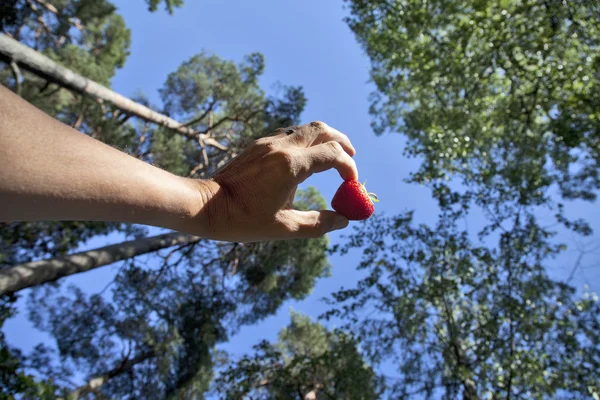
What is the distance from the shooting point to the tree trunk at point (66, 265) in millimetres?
5328

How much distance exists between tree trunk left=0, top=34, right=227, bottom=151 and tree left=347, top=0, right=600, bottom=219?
20.8 ft

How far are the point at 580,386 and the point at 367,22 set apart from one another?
9290 millimetres

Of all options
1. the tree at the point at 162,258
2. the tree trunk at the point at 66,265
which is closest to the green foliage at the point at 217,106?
the tree at the point at 162,258

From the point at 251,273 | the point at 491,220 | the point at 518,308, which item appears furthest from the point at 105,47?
the point at 518,308

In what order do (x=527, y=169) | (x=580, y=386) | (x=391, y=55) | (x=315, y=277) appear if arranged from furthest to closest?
1. (x=315, y=277)
2. (x=391, y=55)
3. (x=527, y=169)
4. (x=580, y=386)

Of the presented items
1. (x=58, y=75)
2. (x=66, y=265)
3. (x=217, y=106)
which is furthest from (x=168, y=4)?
(x=66, y=265)

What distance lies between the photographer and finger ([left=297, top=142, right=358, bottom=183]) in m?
1.63

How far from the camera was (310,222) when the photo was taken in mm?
1856

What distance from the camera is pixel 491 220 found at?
7973 mm

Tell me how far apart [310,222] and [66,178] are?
43.3 inches

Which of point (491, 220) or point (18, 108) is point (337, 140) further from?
point (491, 220)

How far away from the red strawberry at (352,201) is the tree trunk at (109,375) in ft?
25.5

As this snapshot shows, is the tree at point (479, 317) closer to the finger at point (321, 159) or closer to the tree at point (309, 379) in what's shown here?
the tree at point (309, 379)

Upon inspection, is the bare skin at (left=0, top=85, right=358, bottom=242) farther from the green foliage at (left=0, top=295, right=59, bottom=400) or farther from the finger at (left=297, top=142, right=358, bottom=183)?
the green foliage at (left=0, top=295, right=59, bottom=400)
